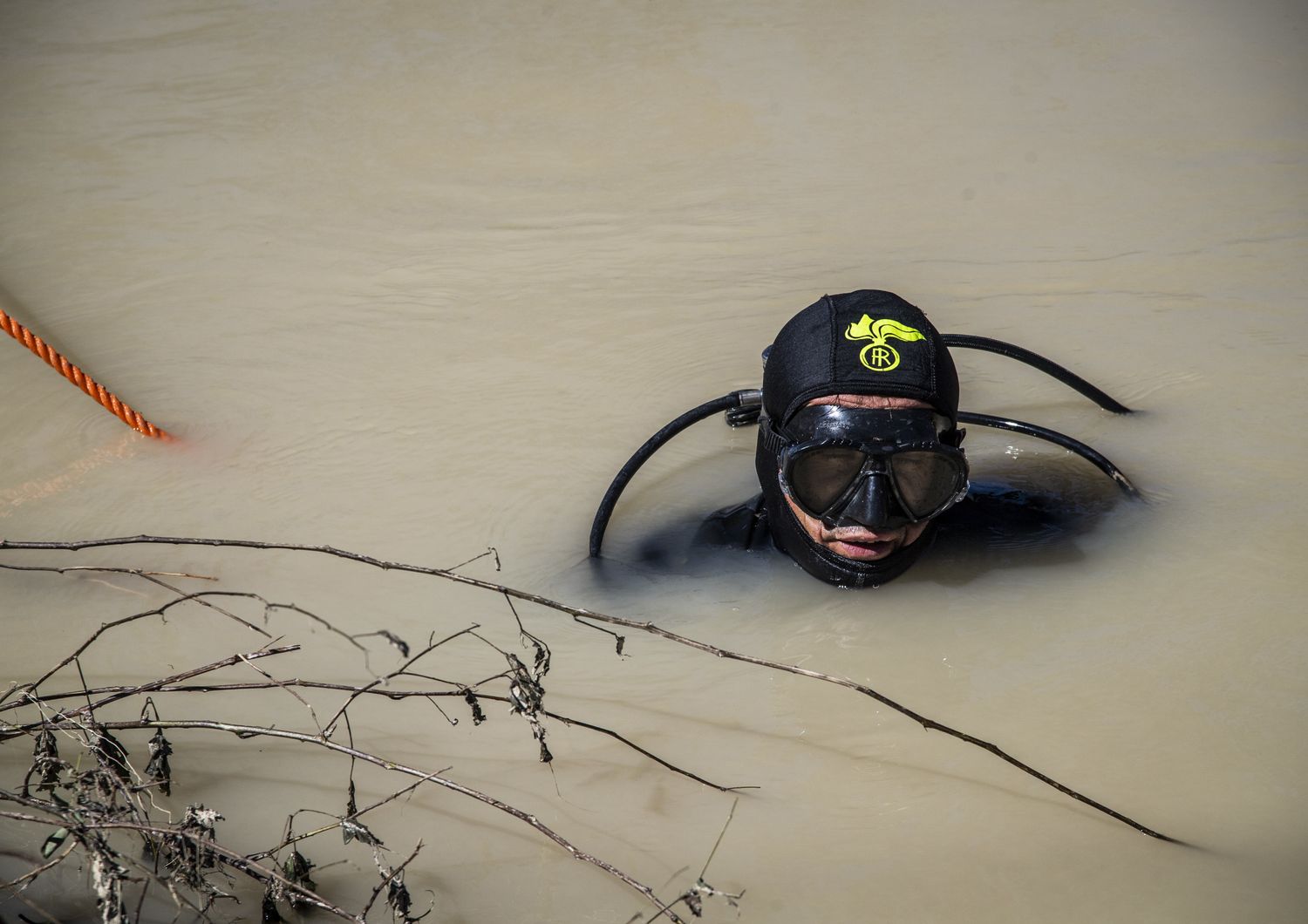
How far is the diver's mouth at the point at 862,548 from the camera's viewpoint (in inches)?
123

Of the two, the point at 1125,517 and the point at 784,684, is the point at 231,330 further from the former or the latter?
the point at 1125,517

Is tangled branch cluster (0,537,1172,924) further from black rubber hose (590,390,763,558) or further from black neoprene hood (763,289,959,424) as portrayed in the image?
black neoprene hood (763,289,959,424)

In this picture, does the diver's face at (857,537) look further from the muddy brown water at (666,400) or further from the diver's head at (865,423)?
the muddy brown water at (666,400)

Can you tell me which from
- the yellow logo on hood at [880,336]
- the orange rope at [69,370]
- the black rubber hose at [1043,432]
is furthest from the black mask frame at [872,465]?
the orange rope at [69,370]

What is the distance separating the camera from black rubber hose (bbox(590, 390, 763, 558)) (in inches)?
130

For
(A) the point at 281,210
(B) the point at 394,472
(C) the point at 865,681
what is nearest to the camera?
(C) the point at 865,681

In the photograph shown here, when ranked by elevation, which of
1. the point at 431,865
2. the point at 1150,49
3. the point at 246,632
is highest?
the point at 1150,49

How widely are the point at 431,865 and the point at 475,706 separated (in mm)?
656

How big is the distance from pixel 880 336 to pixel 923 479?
15.7 inches

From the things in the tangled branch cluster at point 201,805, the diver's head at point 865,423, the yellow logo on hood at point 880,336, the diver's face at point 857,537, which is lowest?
the tangled branch cluster at point 201,805

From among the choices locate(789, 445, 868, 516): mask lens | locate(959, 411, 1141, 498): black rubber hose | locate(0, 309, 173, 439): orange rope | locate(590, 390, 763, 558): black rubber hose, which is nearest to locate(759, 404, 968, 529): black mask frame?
locate(789, 445, 868, 516): mask lens

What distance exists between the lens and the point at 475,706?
92.4 inches

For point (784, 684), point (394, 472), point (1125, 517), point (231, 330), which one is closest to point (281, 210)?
point (231, 330)

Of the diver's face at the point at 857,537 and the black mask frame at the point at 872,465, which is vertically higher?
the black mask frame at the point at 872,465
